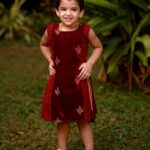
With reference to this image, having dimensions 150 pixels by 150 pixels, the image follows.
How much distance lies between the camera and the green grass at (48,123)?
4.66m

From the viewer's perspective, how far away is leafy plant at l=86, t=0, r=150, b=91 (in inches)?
242

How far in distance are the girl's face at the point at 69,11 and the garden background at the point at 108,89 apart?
125 centimetres

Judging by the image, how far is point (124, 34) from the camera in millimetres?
6426

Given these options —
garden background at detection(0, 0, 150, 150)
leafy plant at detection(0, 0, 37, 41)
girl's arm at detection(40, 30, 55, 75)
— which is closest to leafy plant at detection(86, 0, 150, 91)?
garden background at detection(0, 0, 150, 150)

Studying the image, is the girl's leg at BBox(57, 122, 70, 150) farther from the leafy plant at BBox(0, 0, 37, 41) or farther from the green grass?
the leafy plant at BBox(0, 0, 37, 41)

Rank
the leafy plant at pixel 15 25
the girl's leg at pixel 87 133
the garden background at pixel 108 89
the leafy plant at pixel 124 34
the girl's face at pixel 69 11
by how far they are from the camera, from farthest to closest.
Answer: the leafy plant at pixel 15 25 → the leafy plant at pixel 124 34 → the garden background at pixel 108 89 → the girl's leg at pixel 87 133 → the girl's face at pixel 69 11

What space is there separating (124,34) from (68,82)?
8.60ft

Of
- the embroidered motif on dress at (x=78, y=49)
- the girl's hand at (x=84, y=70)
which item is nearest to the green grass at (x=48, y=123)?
the girl's hand at (x=84, y=70)

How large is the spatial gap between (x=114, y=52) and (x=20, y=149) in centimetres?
248

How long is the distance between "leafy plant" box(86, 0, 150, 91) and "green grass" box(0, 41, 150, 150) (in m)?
0.31

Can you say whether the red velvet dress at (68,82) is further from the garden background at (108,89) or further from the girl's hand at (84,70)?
the garden background at (108,89)

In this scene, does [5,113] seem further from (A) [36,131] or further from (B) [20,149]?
(B) [20,149]

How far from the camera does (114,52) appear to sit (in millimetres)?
6559

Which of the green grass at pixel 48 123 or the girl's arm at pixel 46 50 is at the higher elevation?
the girl's arm at pixel 46 50
